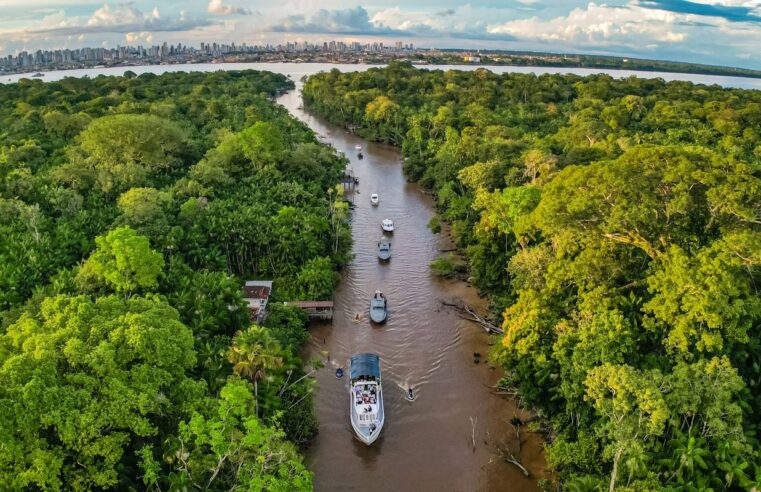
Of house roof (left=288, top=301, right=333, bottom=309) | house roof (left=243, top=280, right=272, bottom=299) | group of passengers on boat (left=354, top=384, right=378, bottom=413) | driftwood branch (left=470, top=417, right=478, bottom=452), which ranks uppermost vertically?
house roof (left=243, top=280, right=272, bottom=299)

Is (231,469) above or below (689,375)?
below

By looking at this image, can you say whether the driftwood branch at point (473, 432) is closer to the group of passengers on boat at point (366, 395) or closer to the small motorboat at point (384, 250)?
the group of passengers on boat at point (366, 395)

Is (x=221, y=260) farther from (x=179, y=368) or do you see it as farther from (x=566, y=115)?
(x=566, y=115)

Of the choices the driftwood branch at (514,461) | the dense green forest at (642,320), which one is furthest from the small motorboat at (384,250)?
the driftwood branch at (514,461)

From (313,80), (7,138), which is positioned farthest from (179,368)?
(313,80)

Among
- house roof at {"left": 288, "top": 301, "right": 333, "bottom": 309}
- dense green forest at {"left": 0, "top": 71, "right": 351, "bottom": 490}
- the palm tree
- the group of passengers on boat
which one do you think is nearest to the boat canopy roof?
the group of passengers on boat

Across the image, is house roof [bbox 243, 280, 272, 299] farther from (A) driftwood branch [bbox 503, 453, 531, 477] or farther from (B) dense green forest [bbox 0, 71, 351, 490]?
(A) driftwood branch [bbox 503, 453, 531, 477]

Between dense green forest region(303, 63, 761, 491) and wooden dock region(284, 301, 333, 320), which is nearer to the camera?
dense green forest region(303, 63, 761, 491)
